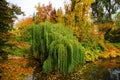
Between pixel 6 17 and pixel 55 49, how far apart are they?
390 inches

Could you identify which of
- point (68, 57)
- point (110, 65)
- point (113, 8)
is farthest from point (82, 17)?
point (113, 8)

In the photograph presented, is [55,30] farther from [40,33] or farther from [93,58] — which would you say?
[93,58]

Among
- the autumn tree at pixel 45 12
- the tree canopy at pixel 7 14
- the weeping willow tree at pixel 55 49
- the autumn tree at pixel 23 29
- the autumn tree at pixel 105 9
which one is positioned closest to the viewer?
the tree canopy at pixel 7 14

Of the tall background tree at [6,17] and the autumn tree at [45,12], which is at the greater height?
the autumn tree at [45,12]

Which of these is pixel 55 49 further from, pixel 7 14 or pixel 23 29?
pixel 23 29

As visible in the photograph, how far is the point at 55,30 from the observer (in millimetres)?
26078

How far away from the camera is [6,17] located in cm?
1430

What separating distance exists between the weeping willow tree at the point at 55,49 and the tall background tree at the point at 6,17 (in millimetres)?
9334

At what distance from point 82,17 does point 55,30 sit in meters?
11.3

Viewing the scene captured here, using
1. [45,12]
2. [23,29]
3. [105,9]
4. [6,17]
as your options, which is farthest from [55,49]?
[105,9]

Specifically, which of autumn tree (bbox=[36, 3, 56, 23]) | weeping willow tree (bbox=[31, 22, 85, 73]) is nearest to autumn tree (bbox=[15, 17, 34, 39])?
autumn tree (bbox=[36, 3, 56, 23])

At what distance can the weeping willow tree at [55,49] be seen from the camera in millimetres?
23719

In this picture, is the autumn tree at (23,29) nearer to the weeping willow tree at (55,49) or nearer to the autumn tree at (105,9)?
the weeping willow tree at (55,49)

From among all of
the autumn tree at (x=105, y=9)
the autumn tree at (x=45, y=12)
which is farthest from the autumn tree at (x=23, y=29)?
the autumn tree at (x=105, y=9)
